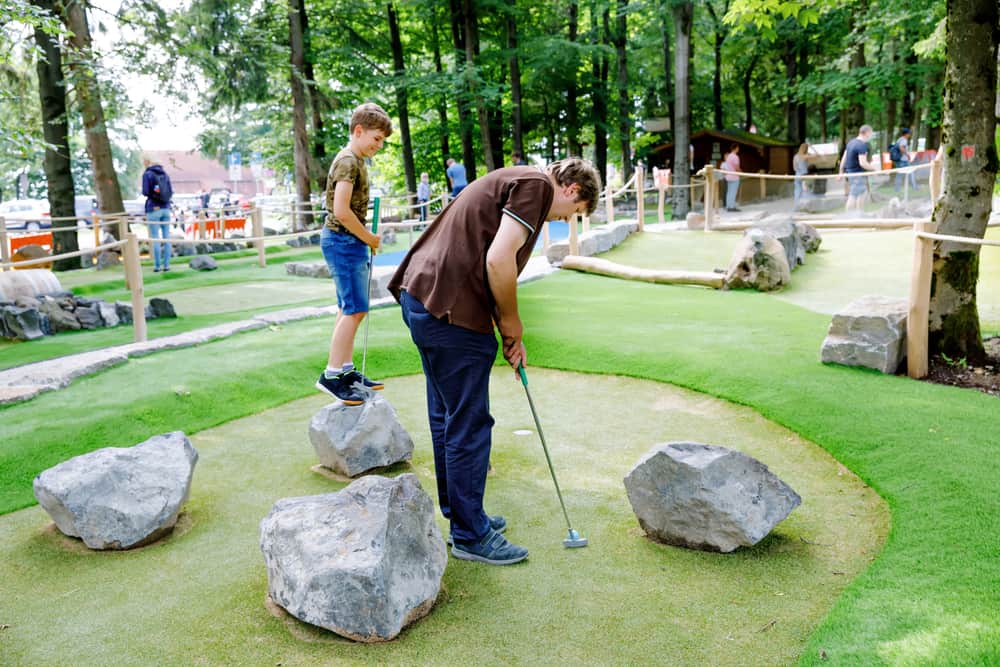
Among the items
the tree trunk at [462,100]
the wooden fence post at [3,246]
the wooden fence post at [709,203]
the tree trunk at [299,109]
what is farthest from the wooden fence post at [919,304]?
the tree trunk at [462,100]

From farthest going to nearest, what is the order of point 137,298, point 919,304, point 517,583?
point 137,298 < point 919,304 < point 517,583

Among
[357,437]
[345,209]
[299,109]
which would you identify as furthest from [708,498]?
[299,109]

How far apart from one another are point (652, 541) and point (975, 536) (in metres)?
1.15

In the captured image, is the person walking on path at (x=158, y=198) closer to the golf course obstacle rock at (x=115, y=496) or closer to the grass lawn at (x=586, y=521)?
the grass lawn at (x=586, y=521)

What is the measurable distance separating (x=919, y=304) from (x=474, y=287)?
3581 millimetres

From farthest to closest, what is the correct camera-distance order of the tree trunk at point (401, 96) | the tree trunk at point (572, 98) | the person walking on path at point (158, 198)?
the tree trunk at point (572, 98) < the tree trunk at point (401, 96) < the person walking on path at point (158, 198)

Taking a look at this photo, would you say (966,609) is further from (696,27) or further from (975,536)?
(696,27)

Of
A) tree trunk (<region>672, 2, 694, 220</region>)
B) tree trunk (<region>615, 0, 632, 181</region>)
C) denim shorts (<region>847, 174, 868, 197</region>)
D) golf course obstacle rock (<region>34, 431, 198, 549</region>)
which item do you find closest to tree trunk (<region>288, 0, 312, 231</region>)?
tree trunk (<region>672, 2, 694, 220</region>)

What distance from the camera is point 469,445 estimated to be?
2857mm

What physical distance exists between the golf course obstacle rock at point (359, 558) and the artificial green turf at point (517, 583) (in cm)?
9

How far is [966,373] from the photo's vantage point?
511 centimetres

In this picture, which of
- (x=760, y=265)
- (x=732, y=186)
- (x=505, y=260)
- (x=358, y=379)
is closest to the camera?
(x=505, y=260)

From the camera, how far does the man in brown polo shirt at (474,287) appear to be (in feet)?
8.51

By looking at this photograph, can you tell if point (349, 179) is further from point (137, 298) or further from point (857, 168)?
point (857, 168)
